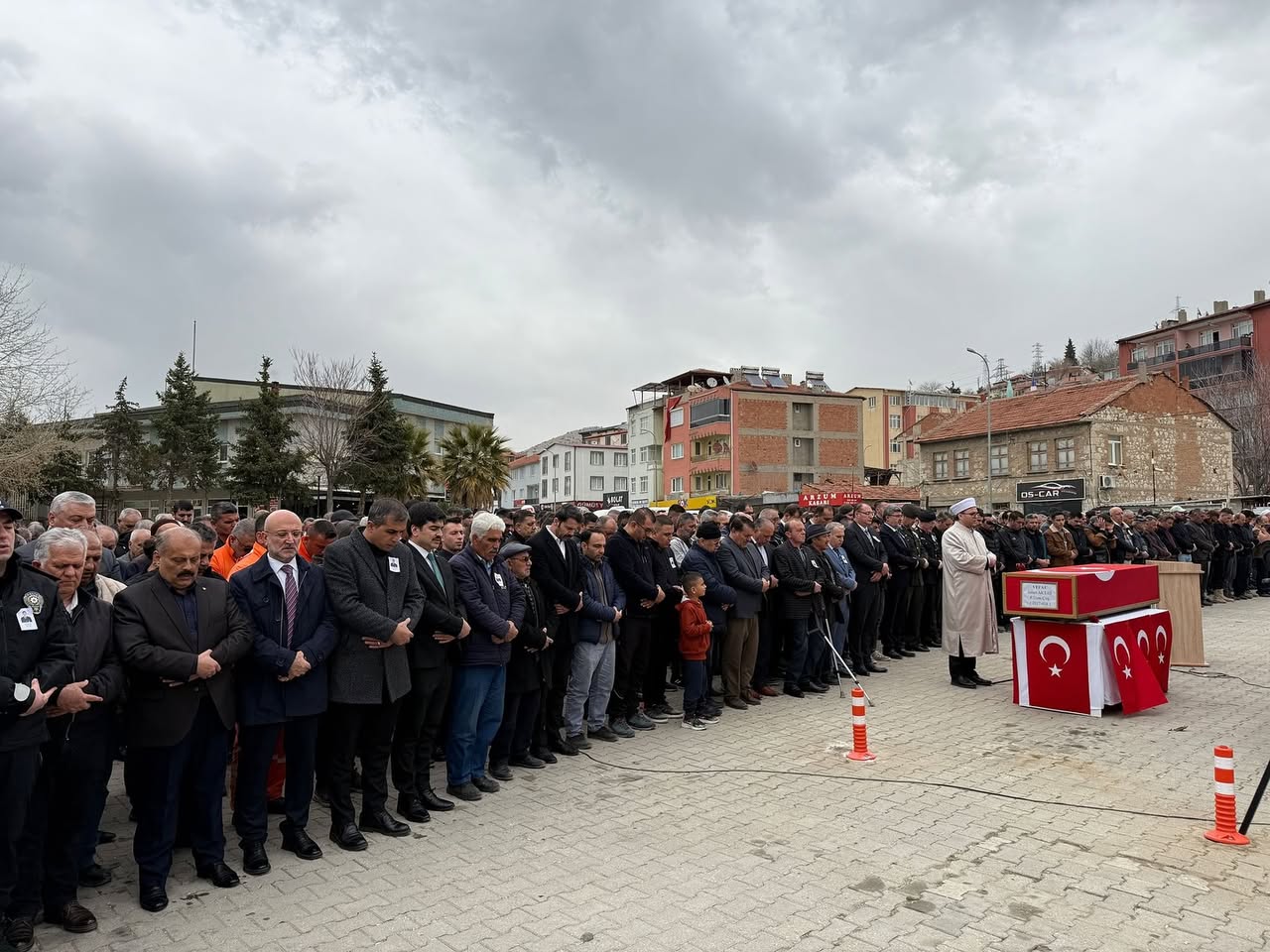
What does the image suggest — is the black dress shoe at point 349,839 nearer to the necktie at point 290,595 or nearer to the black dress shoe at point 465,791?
the black dress shoe at point 465,791

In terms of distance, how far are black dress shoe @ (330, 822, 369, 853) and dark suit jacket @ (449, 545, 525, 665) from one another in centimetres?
130

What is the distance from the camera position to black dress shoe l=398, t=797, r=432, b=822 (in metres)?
5.25

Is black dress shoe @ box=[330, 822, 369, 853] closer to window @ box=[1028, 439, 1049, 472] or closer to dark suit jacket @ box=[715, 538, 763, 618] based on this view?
dark suit jacket @ box=[715, 538, 763, 618]

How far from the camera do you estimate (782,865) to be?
4.50 m

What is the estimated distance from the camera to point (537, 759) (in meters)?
6.57

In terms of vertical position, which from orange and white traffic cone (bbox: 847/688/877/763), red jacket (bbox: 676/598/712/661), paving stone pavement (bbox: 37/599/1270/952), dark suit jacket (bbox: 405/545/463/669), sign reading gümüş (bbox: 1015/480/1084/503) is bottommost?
paving stone pavement (bbox: 37/599/1270/952)

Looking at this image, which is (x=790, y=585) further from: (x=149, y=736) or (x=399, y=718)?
(x=149, y=736)

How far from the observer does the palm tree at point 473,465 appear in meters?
37.8

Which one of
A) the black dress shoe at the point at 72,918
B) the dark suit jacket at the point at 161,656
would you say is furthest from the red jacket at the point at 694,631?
the black dress shoe at the point at 72,918

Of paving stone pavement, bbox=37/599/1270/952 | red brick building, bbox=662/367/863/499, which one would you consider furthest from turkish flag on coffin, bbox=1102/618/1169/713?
red brick building, bbox=662/367/863/499

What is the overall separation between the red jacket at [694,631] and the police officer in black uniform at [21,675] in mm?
5152

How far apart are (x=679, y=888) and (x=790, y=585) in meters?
5.06

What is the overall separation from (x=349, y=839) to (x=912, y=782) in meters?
3.94

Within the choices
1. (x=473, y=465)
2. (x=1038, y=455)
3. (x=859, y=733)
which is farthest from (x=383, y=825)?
(x=1038, y=455)
